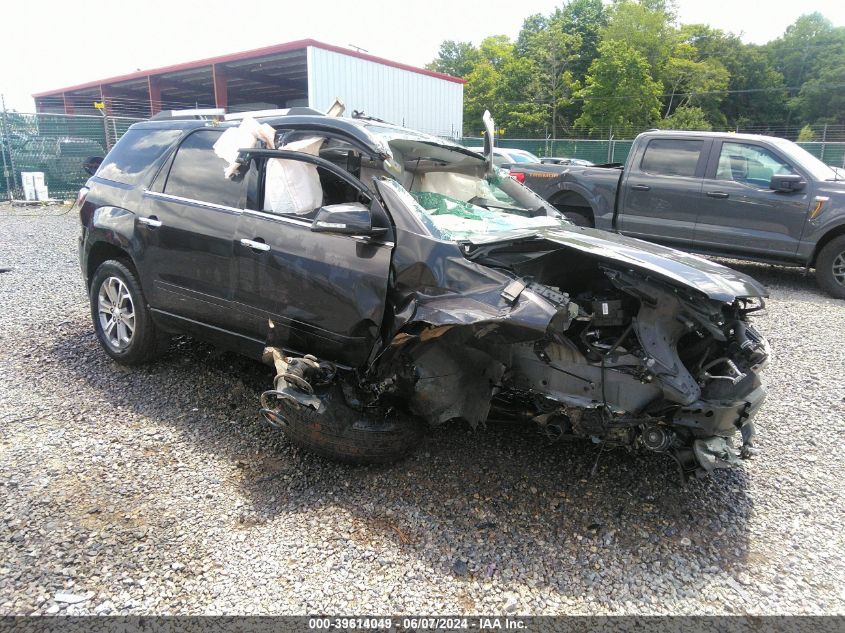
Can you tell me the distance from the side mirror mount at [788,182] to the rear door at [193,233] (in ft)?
22.8

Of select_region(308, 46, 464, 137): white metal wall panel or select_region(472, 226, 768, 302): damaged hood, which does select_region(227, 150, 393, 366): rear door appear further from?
select_region(308, 46, 464, 137): white metal wall panel

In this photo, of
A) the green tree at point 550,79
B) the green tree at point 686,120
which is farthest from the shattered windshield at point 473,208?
the green tree at point 550,79

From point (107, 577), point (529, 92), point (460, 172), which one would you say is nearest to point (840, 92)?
point (529, 92)

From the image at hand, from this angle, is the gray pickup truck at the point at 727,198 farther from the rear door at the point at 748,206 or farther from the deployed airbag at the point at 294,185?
the deployed airbag at the point at 294,185

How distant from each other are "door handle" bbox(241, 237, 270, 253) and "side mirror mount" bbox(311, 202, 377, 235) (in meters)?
0.50

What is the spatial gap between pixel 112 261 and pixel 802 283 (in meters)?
8.77

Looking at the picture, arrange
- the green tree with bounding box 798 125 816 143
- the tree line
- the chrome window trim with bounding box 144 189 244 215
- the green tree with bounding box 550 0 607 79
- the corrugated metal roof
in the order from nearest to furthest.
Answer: the chrome window trim with bounding box 144 189 244 215 < the corrugated metal roof < the green tree with bounding box 798 125 816 143 < the tree line < the green tree with bounding box 550 0 607 79

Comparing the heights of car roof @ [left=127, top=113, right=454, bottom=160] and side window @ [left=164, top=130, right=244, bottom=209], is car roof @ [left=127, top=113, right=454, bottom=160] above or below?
above

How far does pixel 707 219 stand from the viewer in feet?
27.1

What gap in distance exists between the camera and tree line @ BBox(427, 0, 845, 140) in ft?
143

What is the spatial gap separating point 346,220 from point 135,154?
250 centimetres

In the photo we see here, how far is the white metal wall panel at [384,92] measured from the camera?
19688mm

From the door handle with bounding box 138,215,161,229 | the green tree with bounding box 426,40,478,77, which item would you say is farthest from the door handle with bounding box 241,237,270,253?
the green tree with bounding box 426,40,478,77

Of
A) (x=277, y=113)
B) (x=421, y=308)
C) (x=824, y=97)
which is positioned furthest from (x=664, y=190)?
(x=824, y=97)
